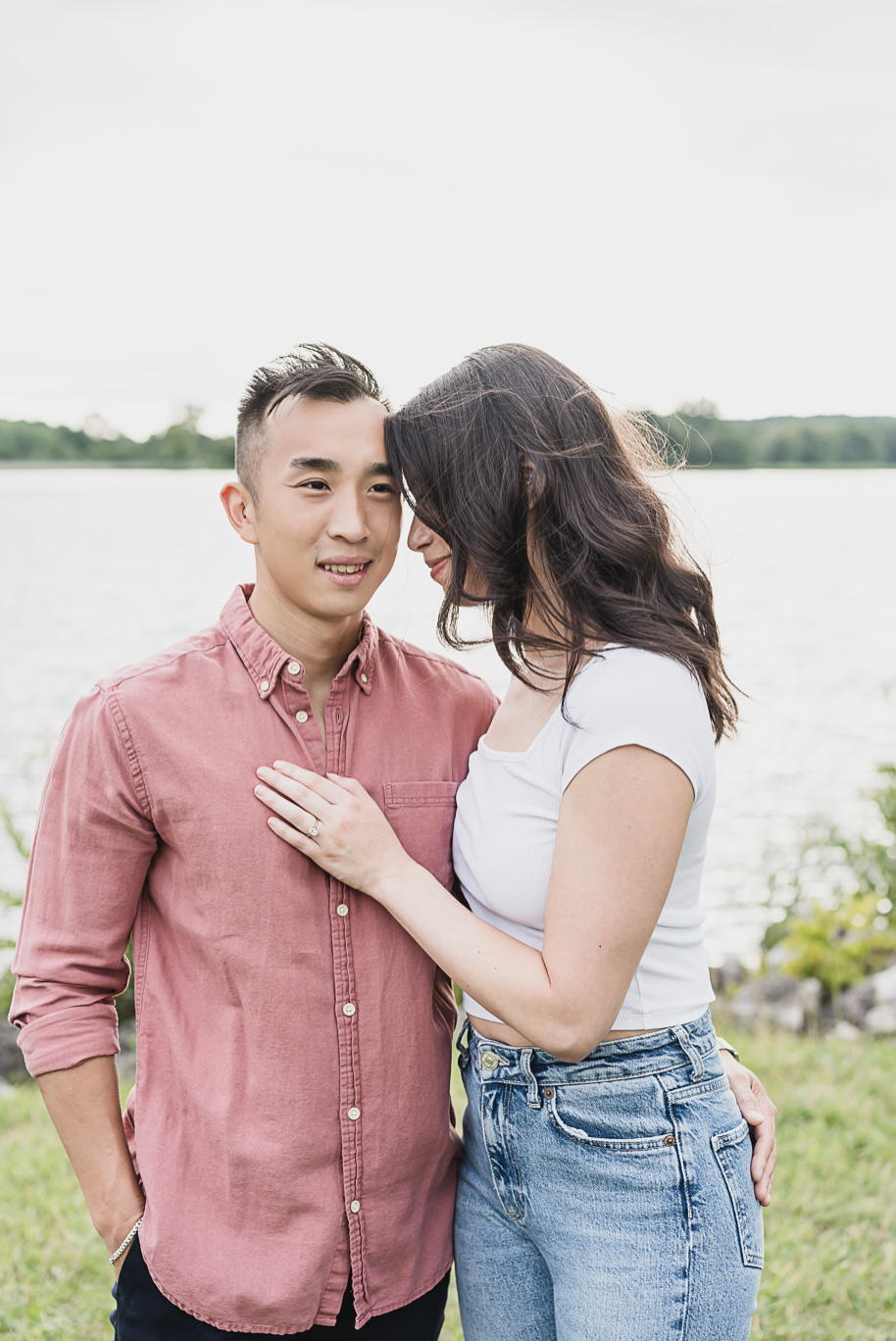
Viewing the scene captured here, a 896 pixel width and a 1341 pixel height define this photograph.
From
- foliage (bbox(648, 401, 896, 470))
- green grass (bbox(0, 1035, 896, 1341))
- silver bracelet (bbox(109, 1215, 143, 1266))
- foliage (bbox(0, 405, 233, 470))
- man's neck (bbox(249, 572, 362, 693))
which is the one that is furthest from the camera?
foliage (bbox(0, 405, 233, 470))

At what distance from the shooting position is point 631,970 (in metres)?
1.81

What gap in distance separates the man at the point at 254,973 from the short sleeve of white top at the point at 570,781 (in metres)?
0.20

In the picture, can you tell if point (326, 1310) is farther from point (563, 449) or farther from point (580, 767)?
point (563, 449)

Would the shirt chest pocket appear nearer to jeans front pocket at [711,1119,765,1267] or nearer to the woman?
the woman

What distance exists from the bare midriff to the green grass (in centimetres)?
175

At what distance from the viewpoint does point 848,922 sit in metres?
6.12

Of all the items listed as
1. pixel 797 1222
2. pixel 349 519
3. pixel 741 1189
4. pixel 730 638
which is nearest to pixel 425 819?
pixel 349 519

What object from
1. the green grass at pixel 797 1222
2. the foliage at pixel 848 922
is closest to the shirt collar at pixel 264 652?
the green grass at pixel 797 1222

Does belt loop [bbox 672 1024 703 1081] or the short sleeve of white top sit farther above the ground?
the short sleeve of white top

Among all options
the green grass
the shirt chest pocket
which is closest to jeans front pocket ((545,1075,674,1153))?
the shirt chest pocket

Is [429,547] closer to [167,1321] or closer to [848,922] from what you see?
[167,1321]

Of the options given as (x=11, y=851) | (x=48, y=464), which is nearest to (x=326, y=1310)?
(x=11, y=851)

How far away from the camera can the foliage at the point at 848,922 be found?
5883 millimetres

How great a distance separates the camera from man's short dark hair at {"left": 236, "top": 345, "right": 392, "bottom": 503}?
209 centimetres
